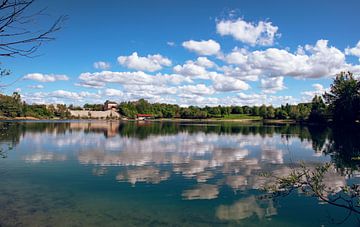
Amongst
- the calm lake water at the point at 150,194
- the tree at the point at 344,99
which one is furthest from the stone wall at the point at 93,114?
the calm lake water at the point at 150,194

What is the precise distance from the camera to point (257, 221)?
11.8 m

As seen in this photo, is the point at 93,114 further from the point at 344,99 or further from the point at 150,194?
the point at 150,194

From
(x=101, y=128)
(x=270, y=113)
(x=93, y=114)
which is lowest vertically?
(x=101, y=128)

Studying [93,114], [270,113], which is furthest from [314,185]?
[93,114]

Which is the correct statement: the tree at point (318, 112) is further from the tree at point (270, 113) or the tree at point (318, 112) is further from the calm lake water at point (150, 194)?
the calm lake water at point (150, 194)

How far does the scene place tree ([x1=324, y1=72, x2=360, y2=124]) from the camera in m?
79.2

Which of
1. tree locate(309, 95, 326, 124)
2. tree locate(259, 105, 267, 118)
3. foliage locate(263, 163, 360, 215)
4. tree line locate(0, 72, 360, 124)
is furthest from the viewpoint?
tree locate(259, 105, 267, 118)

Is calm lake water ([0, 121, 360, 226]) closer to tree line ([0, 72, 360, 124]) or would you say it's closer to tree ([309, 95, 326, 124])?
tree line ([0, 72, 360, 124])

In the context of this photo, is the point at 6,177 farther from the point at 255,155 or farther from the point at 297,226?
the point at 255,155

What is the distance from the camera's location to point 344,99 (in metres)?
83.2

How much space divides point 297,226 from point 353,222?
8.14ft

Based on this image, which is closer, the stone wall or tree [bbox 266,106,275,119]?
tree [bbox 266,106,275,119]

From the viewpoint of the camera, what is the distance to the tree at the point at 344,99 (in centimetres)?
7919

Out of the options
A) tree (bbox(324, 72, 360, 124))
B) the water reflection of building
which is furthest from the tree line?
the water reflection of building
